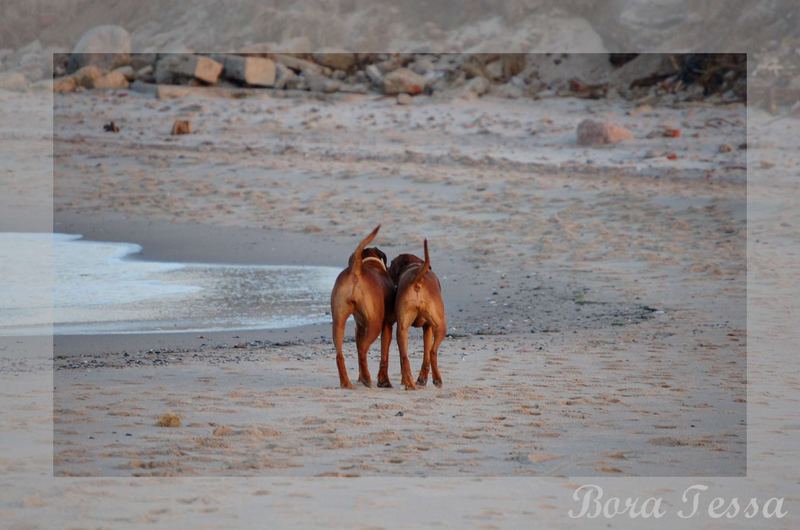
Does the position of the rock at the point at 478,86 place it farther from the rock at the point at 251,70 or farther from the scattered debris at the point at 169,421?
the scattered debris at the point at 169,421

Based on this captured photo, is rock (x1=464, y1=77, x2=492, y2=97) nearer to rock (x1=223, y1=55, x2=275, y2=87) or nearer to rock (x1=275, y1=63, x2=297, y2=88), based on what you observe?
rock (x1=275, y1=63, x2=297, y2=88)

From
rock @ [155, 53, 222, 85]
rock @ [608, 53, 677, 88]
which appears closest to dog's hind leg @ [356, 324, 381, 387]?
rock @ [155, 53, 222, 85]

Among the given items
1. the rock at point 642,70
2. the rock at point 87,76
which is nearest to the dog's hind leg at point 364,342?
the rock at point 642,70

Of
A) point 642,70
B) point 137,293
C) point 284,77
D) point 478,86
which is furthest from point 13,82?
point 137,293

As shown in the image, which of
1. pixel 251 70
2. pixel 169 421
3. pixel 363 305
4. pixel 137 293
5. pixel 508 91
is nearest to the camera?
pixel 169 421

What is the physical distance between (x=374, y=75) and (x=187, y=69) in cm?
312

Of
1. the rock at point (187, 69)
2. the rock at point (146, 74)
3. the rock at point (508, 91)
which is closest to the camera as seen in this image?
the rock at point (508, 91)

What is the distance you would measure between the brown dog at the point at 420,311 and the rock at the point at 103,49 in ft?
57.1

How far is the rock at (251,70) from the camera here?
21.5 meters

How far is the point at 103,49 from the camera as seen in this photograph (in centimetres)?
2353

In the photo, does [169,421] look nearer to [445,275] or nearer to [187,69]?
[445,275]

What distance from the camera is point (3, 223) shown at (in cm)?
1427

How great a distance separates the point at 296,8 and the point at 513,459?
66.0 feet

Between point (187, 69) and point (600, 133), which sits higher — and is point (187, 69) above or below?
above
